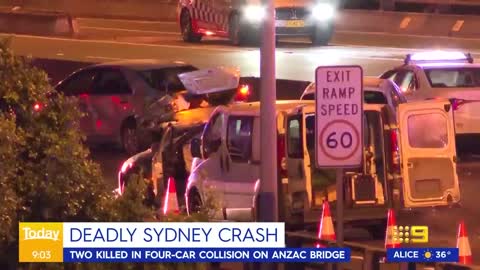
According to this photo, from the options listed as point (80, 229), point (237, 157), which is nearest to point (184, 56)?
point (237, 157)

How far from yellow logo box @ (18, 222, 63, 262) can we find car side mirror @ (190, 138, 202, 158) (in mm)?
7579

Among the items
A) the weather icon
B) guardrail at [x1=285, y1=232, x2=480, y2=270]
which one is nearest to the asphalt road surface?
guardrail at [x1=285, y1=232, x2=480, y2=270]

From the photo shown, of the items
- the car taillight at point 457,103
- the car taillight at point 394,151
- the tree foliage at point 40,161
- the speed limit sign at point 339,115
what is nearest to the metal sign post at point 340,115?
the speed limit sign at point 339,115

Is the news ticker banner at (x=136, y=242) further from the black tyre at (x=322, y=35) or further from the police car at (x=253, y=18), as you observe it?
the black tyre at (x=322, y=35)

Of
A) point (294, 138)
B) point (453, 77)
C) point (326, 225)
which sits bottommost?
point (326, 225)

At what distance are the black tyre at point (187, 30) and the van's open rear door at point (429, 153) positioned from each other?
23986 mm

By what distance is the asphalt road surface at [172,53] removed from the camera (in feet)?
91.5

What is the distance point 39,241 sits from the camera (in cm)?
743

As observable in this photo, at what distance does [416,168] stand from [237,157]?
→ 6.01 feet

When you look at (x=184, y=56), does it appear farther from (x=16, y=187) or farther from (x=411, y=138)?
(x=16, y=187)

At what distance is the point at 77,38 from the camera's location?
135 feet

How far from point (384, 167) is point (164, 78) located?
375 inches

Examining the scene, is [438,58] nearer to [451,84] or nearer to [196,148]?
[451,84]

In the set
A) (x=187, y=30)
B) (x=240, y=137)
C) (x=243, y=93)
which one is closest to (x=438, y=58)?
(x=243, y=93)
